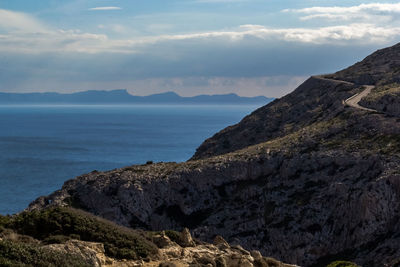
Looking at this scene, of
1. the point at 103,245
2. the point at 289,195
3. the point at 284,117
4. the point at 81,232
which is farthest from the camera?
the point at 284,117

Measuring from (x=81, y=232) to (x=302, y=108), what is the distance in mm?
77932

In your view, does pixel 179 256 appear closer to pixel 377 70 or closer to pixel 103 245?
pixel 103 245

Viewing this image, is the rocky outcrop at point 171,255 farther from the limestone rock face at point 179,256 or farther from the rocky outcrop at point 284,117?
the rocky outcrop at point 284,117

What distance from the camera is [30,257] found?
18.2 meters

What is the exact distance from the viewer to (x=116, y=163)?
511 feet

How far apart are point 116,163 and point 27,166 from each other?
26.4 metres

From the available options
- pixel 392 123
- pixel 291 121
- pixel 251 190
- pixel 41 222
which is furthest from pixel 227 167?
pixel 41 222

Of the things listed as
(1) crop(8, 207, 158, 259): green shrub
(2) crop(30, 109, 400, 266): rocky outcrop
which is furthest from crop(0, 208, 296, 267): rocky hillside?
(2) crop(30, 109, 400, 266): rocky outcrop

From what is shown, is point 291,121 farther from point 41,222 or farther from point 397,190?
point 41,222

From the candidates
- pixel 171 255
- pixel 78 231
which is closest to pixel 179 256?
pixel 171 255

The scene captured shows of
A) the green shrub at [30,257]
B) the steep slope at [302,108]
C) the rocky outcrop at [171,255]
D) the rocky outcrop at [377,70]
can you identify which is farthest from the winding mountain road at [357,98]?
the green shrub at [30,257]

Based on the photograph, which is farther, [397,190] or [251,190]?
[251,190]

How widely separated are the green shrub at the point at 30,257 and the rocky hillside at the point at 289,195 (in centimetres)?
2911

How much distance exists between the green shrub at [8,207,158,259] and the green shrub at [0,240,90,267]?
352 centimetres
